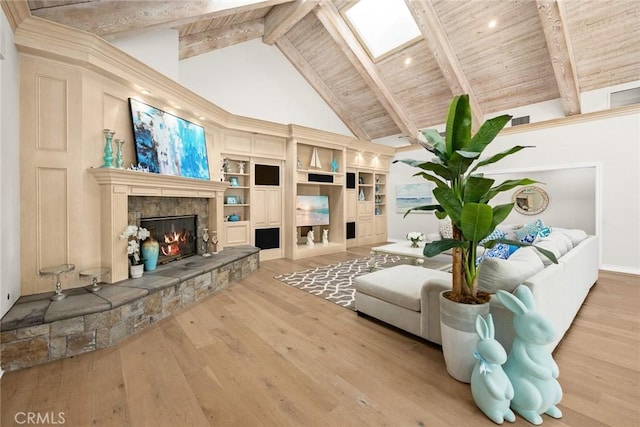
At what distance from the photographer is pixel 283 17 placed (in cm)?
509

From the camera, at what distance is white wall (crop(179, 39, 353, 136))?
5.13 metres

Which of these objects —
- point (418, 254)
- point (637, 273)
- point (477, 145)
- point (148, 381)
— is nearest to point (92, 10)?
point (148, 381)

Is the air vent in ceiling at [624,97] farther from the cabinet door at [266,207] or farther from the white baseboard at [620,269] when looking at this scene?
the cabinet door at [266,207]

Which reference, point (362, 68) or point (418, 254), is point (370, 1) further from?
point (418, 254)

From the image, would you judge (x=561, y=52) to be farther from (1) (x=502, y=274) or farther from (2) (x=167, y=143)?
(2) (x=167, y=143)

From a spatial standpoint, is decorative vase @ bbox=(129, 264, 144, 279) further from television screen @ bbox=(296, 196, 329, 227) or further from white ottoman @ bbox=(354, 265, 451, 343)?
television screen @ bbox=(296, 196, 329, 227)

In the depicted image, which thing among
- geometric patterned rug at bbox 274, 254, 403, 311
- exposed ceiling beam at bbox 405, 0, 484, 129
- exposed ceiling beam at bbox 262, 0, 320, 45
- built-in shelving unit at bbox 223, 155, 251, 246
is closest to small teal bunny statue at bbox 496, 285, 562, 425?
geometric patterned rug at bbox 274, 254, 403, 311

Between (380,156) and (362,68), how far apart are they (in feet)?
8.37

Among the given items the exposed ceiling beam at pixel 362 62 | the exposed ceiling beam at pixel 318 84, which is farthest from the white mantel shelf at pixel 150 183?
the exposed ceiling beam at pixel 318 84

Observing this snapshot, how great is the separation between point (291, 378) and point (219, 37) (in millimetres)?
5712

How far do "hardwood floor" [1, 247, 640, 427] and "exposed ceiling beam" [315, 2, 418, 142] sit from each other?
17.4 feet

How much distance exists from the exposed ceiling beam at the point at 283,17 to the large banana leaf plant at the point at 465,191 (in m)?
4.25

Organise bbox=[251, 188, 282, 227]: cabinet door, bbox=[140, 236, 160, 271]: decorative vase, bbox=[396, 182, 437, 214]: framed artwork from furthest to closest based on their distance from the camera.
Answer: bbox=[396, 182, 437, 214]: framed artwork, bbox=[251, 188, 282, 227]: cabinet door, bbox=[140, 236, 160, 271]: decorative vase

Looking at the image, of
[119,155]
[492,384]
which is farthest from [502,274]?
[119,155]
